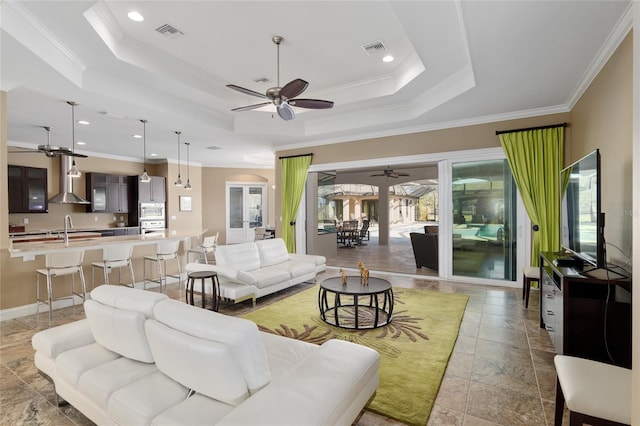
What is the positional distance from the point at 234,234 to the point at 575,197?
32.3ft

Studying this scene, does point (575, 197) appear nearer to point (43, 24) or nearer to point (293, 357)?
point (293, 357)

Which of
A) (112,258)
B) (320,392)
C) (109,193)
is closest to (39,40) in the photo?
(112,258)

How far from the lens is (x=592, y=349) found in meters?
2.54

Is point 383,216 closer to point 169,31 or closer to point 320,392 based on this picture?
point 169,31

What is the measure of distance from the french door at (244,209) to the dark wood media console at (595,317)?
388 inches

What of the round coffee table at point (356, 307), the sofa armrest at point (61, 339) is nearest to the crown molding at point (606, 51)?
the round coffee table at point (356, 307)

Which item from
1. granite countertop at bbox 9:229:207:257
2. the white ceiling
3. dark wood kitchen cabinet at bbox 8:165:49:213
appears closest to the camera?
the white ceiling

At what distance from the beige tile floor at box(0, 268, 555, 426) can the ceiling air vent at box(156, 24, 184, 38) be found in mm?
3413

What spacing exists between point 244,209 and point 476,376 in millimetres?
9749

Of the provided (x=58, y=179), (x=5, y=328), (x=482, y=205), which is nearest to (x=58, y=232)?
(x=58, y=179)

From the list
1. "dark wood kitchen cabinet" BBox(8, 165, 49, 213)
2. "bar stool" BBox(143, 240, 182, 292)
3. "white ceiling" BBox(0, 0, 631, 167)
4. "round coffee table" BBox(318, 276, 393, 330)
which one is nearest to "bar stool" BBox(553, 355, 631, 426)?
"round coffee table" BBox(318, 276, 393, 330)

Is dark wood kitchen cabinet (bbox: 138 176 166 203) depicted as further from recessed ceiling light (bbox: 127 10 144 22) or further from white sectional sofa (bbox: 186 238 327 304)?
recessed ceiling light (bbox: 127 10 144 22)

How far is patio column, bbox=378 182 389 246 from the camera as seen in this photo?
38.9 ft

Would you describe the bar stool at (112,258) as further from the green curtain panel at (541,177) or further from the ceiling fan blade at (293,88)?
the green curtain panel at (541,177)
